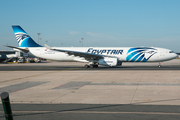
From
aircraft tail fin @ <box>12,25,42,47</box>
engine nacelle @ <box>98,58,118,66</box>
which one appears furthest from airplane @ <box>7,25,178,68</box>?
aircraft tail fin @ <box>12,25,42,47</box>

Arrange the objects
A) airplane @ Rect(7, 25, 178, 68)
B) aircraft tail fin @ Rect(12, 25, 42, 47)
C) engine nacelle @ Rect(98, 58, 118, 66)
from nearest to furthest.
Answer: engine nacelle @ Rect(98, 58, 118, 66) → airplane @ Rect(7, 25, 178, 68) → aircraft tail fin @ Rect(12, 25, 42, 47)

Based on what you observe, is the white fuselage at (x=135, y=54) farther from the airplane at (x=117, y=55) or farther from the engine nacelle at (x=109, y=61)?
the engine nacelle at (x=109, y=61)

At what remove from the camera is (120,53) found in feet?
120

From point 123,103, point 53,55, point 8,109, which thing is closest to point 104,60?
point 53,55

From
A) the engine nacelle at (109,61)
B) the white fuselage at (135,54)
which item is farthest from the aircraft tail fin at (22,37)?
the engine nacelle at (109,61)

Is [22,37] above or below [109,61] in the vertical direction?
above

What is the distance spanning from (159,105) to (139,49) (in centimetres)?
2874

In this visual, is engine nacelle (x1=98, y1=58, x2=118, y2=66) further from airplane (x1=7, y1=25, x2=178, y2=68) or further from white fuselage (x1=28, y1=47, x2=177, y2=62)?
white fuselage (x1=28, y1=47, x2=177, y2=62)

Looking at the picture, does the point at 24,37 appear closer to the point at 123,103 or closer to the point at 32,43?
the point at 32,43

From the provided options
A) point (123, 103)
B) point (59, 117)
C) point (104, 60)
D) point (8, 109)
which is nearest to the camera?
point (8, 109)

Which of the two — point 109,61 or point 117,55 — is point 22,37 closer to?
point 109,61

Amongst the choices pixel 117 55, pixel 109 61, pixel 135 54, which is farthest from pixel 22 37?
pixel 135 54

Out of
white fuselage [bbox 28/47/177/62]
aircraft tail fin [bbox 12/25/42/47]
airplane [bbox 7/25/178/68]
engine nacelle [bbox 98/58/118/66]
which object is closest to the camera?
engine nacelle [bbox 98/58/118/66]

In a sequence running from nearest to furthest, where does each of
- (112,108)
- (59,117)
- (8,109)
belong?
(8,109)
(59,117)
(112,108)
